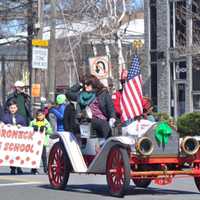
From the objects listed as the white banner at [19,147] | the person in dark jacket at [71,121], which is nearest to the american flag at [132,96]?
the person in dark jacket at [71,121]

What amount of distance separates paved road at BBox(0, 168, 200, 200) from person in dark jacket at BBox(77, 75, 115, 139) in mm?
1116

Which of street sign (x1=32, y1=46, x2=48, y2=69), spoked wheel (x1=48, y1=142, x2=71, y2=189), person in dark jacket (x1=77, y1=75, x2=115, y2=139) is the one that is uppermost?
street sign (x1=32, y1=46, x2=48, y2=69)

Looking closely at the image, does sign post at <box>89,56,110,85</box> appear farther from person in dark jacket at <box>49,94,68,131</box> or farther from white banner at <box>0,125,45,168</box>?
white banner at <box>0,125,45,168</box>

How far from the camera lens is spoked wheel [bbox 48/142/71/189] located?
13570 millimetres

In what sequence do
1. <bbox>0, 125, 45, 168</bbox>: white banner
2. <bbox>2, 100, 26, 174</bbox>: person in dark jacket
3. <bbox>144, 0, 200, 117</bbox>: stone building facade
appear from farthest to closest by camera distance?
<bbox>144, 0, 200, 117</bbox>: stone building facade
<bbox>2, 100, 26, 174</bbox>: person in dark jacket
<bbox>0, 125, 45, 168</bbox>: white banner

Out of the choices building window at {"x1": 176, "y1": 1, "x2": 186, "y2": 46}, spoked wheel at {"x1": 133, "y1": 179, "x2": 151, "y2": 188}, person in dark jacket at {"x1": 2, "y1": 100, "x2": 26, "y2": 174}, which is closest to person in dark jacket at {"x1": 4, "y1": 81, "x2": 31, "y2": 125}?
person in dark jacket at {"x1": 2, "y1": 100, "x2": 26, "y2": 174}

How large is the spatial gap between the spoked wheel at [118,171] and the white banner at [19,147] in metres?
4.95

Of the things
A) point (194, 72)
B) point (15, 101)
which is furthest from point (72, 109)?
point (194, 72)

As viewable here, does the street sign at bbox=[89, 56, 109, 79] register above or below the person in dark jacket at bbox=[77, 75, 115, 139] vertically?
above

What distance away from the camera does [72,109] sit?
45.9 feet

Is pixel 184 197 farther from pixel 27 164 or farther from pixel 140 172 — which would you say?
Answer: pixel 27 164

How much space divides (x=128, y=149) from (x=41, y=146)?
17.8ft

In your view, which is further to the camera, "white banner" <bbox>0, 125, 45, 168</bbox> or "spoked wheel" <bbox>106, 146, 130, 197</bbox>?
"white banner" <bbox>0, 125, 45, 168</bbox>

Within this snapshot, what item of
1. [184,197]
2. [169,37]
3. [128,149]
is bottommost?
[184,197]
